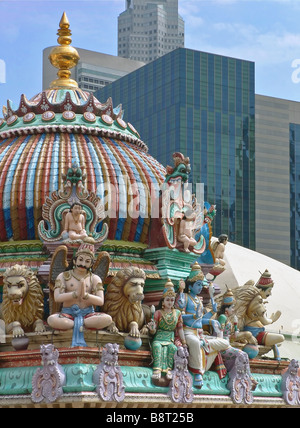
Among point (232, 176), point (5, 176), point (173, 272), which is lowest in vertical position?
point (173, 272)

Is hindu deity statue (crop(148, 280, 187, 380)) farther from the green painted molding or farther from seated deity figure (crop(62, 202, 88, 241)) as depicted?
seated deity figure (crop(62, 202, 88, 241))

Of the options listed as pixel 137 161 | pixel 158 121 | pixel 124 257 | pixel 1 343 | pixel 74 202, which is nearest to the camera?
pixel 1 343

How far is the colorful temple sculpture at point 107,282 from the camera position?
26.7m

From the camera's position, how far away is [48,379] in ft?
84.9

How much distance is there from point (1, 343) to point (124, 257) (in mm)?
5486

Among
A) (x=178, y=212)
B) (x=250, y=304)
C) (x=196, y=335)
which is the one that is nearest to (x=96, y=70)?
(x=250, y=304)

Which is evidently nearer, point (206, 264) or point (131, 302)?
point (131, 302)

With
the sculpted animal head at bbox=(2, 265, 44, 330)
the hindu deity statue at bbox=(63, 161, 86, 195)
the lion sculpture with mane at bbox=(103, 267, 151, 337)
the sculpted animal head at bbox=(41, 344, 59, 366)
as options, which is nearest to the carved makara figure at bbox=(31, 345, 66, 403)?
the sculpted animal head at bbox=(41, 344, 59, 366)

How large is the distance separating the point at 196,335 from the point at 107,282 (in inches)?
128

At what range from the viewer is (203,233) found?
33.6 meters

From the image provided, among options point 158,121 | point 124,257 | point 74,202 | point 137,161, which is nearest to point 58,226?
point 74,202

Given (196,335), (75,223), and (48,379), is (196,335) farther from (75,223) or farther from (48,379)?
(48,379)

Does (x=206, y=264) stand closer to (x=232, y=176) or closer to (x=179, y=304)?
(x=179, y=304)

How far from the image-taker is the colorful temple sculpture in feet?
87.6
